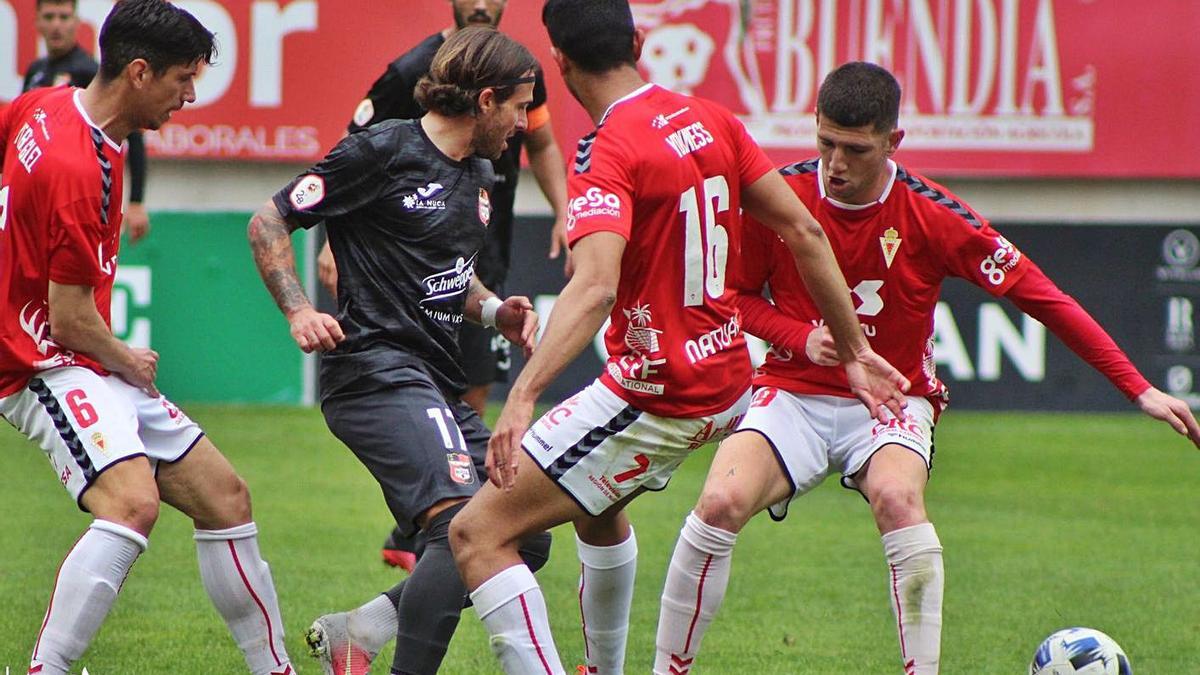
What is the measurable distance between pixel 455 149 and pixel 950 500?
6400mm

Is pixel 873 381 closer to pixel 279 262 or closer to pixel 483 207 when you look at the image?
pixel 483 207

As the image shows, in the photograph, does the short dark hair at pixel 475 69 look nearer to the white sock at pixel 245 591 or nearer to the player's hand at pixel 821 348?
the player's hand at pixel 821 348

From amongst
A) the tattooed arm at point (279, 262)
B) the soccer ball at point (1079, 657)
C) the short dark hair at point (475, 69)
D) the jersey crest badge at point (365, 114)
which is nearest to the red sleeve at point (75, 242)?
the tattooed arm at point (279, 262)

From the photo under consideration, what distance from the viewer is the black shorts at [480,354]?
24.9 feet

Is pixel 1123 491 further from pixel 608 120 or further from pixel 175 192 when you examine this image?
pixel 175 192

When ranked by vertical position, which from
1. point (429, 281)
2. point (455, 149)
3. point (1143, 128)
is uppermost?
point (455, 149)

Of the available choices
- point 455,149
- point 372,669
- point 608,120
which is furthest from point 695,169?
point 372,669

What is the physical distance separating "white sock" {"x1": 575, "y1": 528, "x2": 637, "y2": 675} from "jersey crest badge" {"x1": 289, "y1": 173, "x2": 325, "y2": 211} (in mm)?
1350

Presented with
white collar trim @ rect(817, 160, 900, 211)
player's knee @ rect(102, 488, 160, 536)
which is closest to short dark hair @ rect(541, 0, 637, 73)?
white collar trim @ rect(817, 160, 900, 211)

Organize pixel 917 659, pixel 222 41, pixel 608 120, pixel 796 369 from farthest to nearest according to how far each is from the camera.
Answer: pixel 222 41, pixel 796 369, pixel 917 659, pixel 608 120

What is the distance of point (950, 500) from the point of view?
10766 mm

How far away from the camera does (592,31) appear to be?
15.0ft

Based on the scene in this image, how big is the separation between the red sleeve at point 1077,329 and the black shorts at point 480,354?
9.39ft

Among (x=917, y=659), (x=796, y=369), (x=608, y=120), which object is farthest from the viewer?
(x=796, y=369)
